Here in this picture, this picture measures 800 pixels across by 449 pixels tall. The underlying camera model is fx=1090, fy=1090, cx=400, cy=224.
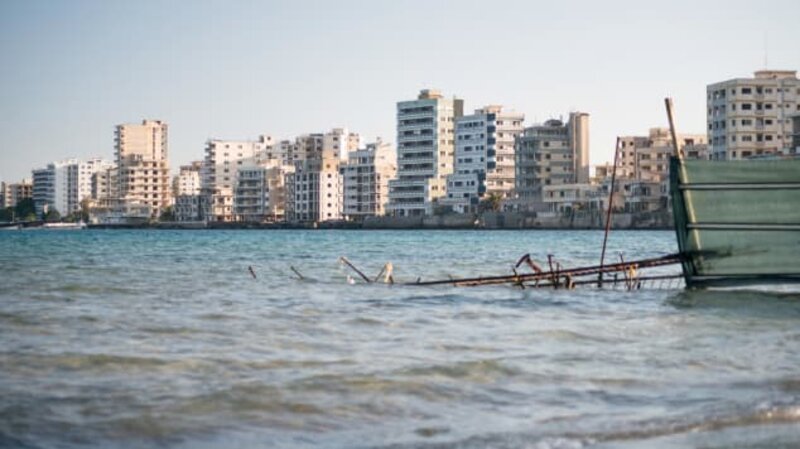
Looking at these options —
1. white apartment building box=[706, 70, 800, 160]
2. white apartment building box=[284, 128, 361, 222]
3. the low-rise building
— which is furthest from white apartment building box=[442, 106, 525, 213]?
white apartment building box=[706, 70, 800, 160]

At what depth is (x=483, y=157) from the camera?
160 metres

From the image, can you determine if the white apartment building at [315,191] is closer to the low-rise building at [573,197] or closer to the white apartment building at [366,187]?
the white apartment building at [366,187]

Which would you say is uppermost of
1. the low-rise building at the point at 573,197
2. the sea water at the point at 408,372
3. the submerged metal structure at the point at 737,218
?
the low-rise building at the point at 573,197

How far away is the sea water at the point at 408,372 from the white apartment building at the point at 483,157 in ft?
437

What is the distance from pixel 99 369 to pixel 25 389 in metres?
1.68

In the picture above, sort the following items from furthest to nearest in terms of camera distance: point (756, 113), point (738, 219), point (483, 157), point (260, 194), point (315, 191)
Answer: point (260, 194), point (315, 191), point (483, 157), point (756, 113), point (738, 219)

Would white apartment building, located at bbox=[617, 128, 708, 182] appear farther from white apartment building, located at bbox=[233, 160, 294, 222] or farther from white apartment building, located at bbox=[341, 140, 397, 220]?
white apartment building, located at bbox=[233, 160, 294, 222]

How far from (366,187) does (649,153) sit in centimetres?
5437

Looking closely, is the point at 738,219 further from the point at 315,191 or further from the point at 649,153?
the point at 315,191

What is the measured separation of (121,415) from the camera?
1121 centimetres

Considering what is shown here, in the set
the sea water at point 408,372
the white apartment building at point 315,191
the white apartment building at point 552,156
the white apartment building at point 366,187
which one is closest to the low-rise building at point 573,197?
the white apartment building at point 552,156

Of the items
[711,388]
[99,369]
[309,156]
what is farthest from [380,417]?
[309,156]

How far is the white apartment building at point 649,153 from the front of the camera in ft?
446

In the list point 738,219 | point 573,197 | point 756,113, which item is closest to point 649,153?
point 573,197
